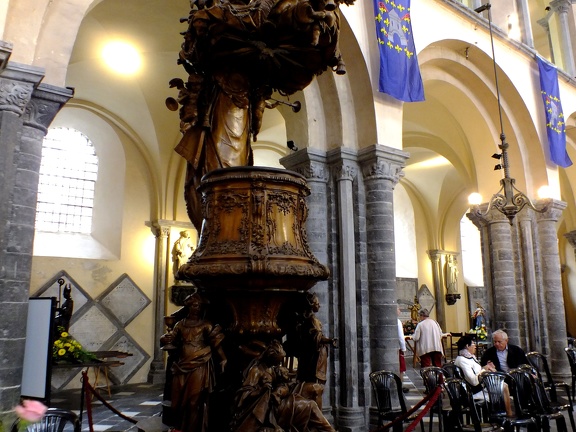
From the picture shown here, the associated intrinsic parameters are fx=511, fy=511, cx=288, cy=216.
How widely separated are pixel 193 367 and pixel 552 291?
940cm

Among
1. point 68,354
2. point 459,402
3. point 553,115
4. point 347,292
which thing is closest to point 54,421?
point 459,402

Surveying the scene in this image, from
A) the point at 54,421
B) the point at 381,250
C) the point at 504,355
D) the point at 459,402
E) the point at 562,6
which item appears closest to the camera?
the point at 54,421

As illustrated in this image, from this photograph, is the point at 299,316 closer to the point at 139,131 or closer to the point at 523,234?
the point at 523,234

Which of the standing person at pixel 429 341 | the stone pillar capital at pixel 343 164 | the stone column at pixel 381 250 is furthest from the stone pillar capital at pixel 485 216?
the stone pillar capital at pixel 343 164

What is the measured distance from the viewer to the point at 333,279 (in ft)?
22.9

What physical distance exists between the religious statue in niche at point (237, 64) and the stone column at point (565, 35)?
1225cm

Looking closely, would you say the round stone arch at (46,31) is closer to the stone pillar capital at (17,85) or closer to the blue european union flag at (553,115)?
the stone pillar capital at (17,85)

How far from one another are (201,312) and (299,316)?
0.81 m

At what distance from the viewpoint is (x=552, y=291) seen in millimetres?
10617

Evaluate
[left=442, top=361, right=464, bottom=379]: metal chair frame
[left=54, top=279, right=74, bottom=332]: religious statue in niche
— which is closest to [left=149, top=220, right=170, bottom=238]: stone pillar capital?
[left=54, top=279, right=74, bottom=332]: religious statue in niche

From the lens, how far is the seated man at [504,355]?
21.5ft

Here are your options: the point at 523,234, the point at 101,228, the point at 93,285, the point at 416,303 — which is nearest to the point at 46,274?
the point at 93,285

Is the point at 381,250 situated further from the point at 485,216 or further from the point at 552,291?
the point at 552,291

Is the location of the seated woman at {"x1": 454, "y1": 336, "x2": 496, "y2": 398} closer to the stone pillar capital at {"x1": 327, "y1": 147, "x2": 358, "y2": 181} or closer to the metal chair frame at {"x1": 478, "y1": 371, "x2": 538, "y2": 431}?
the metal chair frame at {"x1": 478, "y1": 371, "x2": 538, "y2": 431}
